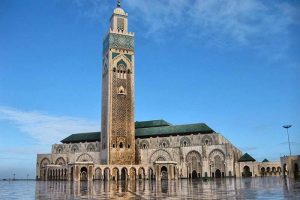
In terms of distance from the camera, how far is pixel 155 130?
57625mm

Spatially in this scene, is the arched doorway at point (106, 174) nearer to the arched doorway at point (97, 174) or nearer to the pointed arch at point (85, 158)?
the arched doorway at point (97, 174)

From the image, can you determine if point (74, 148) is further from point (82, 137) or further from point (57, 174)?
point (57, 174)

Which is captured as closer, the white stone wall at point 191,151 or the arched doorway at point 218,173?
the white stone wall at point 191,151

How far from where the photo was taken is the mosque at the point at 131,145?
49.3m

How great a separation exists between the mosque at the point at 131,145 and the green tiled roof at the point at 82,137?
41 cm

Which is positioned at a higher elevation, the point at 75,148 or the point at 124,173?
the point at 75,148

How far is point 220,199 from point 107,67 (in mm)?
46190

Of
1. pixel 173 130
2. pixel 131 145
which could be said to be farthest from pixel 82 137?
pixel 173 130

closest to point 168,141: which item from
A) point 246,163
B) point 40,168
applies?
point 246,163

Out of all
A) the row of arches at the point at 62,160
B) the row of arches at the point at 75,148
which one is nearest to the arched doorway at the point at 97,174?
the row of arches at the point at 62,160

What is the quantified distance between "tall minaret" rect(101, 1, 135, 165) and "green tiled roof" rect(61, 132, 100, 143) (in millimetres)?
6737

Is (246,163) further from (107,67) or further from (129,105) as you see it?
(107,67)

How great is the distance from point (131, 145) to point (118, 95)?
8.11 m

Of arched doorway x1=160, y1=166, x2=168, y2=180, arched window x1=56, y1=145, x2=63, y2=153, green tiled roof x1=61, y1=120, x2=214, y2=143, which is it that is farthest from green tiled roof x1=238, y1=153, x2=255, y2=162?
arched window x1=56, y1=145, x2=63, y2=153
